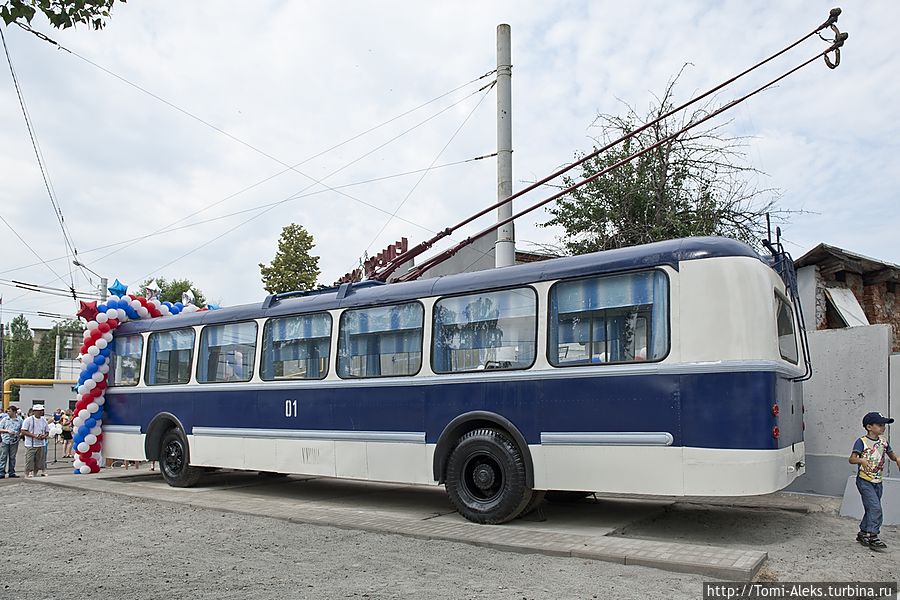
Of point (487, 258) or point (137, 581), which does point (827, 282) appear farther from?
point (137, 581)

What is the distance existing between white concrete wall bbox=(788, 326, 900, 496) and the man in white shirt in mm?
14236

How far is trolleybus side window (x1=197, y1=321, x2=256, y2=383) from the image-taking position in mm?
11945

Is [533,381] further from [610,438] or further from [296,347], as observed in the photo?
[296,347]

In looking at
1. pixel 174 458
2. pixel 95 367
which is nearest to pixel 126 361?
pixel 95 367

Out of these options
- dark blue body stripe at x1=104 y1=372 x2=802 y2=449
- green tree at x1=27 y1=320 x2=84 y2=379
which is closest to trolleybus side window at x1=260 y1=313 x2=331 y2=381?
dark blue body stripe at x1=104 y1=372 x2=802 y2=449

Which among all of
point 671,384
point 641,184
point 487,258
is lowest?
point 671,384

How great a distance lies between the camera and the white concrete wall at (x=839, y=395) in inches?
405

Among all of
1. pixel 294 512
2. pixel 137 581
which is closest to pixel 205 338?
pixel 294 512

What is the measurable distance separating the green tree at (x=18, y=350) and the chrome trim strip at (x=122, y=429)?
88.8m

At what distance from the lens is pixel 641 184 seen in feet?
55.1

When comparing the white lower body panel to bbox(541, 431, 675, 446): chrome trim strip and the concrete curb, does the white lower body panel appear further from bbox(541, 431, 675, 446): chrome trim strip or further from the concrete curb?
the concrete curb

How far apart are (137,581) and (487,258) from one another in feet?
44.8

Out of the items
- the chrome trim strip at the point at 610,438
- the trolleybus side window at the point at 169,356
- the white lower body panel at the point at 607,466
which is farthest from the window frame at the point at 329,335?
the chrome trim strip at the point at 610,438

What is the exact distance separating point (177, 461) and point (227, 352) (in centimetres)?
226
